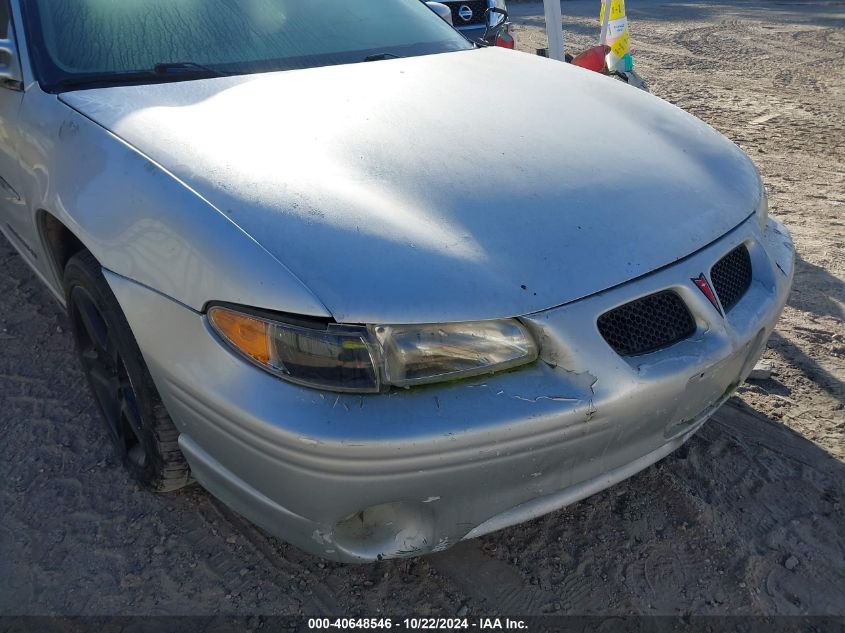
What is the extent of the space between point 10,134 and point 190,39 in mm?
670

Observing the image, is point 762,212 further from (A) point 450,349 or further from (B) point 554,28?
(B) point 554,28

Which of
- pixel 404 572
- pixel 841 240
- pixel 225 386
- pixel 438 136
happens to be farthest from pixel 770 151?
pixel 225 386

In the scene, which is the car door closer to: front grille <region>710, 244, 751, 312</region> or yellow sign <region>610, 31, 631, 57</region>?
front grille <region>710, 244, 751, 312</region>

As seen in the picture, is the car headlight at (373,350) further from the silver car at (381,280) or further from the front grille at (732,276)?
the front grille at (732,276)

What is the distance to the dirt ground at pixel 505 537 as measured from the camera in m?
1.97

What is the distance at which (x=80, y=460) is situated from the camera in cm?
249

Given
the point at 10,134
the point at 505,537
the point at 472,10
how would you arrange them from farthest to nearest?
1. the point at 472,10
2. the point at 10,134
3. the point at 505,537

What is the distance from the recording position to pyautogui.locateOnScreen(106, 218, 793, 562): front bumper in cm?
154

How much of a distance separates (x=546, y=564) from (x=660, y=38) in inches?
391

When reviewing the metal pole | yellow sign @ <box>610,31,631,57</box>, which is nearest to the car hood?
the metal pole

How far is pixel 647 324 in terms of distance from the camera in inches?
69.9

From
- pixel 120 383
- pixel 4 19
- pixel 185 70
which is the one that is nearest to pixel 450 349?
pixel 120 383

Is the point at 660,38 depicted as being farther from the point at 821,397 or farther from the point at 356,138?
the point at 356,138

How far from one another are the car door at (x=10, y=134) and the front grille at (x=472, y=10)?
12.5 ft
